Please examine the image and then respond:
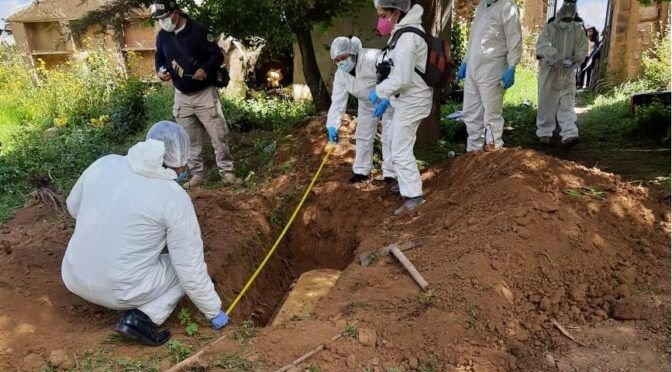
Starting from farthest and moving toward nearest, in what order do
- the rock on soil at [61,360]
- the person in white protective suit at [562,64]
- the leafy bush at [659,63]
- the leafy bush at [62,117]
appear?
1. the leafy bush at [659,63]
2. the leafy bush at [62,117]
3. the person in white protective suit at [562,64]
4. the rock on soil at [61,360]

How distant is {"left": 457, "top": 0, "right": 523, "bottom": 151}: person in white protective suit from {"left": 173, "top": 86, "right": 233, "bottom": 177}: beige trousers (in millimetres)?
2661

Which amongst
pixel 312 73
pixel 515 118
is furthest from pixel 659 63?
pixel 312 73

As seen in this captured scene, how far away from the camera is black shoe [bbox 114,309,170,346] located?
3018 millimetres

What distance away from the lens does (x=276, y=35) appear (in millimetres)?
6562

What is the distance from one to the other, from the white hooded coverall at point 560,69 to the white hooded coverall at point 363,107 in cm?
288

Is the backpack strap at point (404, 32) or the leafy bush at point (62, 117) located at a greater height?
the backpack strap at point (404, 32)

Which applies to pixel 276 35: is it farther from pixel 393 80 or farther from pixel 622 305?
pixel 622 305

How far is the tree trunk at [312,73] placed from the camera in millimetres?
7205

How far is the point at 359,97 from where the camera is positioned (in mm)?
5078

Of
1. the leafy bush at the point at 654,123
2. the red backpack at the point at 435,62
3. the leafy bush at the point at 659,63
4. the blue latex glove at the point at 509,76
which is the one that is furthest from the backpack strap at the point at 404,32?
the leafy bush at the point at 659,63

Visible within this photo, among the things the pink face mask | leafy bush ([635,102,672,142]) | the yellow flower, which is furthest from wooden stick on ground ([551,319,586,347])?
the yellow flower

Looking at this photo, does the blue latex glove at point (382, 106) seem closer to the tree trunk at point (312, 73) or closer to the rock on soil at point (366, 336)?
the rock on soil at point (366, 336)

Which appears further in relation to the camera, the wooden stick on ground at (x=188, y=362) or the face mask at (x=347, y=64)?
the face mask at (x=347, y=64)

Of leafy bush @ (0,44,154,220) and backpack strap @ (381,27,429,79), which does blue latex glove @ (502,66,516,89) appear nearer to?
backpack strap @ (381,27,429,79)
